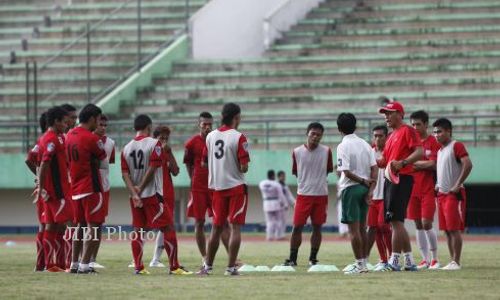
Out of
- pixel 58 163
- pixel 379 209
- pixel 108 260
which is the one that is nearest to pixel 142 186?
pixel 58 163

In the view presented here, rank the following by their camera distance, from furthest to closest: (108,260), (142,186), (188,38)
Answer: (188,38) < (108,260) < (142,186)

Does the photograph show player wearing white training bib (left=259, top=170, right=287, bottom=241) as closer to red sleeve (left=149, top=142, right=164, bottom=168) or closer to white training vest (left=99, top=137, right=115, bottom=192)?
white training vest (left=99, top=137, right=115, bottom=192)

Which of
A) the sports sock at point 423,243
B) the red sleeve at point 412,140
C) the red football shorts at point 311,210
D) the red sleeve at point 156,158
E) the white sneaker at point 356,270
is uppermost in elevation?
the red sleeve at point 412,140

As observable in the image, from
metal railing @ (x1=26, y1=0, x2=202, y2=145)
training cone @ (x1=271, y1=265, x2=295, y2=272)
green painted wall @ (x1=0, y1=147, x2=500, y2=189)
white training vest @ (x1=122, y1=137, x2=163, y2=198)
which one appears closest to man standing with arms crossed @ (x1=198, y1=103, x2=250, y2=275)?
white training vest @ (x1=122, y1=137, x2=163, y2=198)

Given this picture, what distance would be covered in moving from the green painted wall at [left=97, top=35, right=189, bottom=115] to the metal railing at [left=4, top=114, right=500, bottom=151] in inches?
85.2

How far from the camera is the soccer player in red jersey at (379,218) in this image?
68.8 ft

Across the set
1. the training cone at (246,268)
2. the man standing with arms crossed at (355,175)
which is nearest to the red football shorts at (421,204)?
the man standing with arms crossed at (355,175)

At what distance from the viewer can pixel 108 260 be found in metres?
24.4

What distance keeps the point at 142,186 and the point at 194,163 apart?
2882 mm

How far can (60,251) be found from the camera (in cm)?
2064

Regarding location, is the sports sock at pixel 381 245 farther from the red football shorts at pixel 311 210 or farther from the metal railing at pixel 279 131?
the metal railing at pixel 279 131

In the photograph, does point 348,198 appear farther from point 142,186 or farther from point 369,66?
point 369,66

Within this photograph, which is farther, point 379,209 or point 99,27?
point 99,27

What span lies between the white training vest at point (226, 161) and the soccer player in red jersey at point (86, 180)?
159 centimetres
